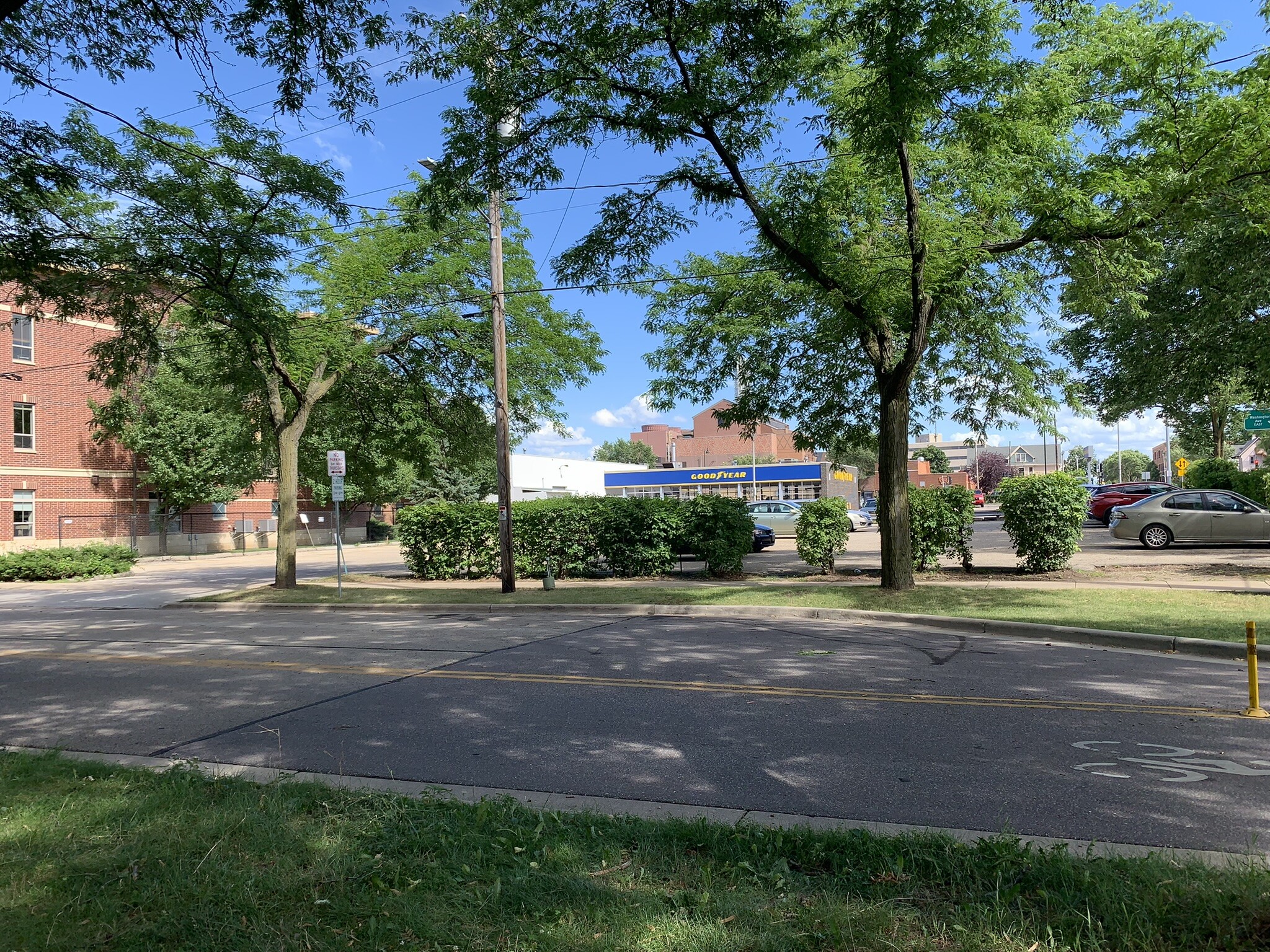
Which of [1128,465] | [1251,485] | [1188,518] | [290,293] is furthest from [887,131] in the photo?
[1128,465]

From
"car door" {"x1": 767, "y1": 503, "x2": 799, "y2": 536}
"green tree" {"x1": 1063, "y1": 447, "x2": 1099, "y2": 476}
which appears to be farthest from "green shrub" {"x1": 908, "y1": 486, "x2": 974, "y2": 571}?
"green tree" {"x1": 1063, "y1": 447, "x2": 1099, "y2": 476}

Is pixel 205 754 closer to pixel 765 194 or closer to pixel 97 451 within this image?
pixel 765 194

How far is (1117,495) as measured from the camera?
104ft

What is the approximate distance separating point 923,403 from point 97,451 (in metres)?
39.3

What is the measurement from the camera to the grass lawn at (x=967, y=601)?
999 centimetres

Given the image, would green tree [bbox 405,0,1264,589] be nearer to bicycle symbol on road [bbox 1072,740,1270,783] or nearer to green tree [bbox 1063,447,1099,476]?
bicycle symbol on road [bbox 1072,740,1270,783]

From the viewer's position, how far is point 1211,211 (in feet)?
35.7

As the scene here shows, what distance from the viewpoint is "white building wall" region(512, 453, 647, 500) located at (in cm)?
5897

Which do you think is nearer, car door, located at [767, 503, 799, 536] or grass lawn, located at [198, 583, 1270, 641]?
grass lawn, located at [198, 583, 1270, 641]

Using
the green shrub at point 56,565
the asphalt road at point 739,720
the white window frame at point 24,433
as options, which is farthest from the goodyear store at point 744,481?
the asphalt road at point 739,720

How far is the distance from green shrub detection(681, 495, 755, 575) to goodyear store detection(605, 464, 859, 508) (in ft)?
117

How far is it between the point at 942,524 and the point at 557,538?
880cm

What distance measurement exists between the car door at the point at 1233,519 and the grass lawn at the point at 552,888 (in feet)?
71.8

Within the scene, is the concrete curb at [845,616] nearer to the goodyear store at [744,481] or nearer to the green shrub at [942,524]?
the green shrub at [942,524]
